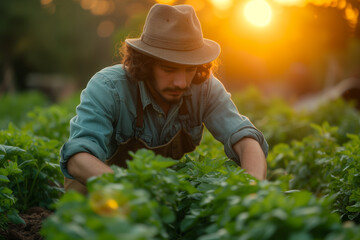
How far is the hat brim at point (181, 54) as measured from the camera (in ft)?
10.7

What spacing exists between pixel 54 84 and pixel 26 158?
85.7ft

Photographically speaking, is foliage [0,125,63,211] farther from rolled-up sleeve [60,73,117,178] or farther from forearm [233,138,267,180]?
forearm [233,138,267,180]

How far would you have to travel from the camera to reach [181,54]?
10.9ft

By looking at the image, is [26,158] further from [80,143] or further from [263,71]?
[263,71]

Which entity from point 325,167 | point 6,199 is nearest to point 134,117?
point 6,199

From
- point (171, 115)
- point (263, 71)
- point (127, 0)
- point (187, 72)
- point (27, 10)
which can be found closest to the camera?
point (187, 72)

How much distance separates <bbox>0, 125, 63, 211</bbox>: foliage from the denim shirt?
65 cm

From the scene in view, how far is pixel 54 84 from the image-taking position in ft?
95.2

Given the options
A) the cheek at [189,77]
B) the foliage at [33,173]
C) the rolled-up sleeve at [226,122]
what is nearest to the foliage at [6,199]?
the foliage at [33,173]

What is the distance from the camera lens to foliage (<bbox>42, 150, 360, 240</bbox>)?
1612mm

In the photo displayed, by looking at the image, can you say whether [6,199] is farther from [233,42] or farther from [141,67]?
[233,42]

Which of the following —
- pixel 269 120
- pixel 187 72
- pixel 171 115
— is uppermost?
pixel 187 72

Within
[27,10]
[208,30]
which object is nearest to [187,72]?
[208,30]

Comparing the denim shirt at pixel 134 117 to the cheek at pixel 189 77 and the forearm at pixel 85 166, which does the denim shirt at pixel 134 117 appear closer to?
the forearm at pixel 85 166
